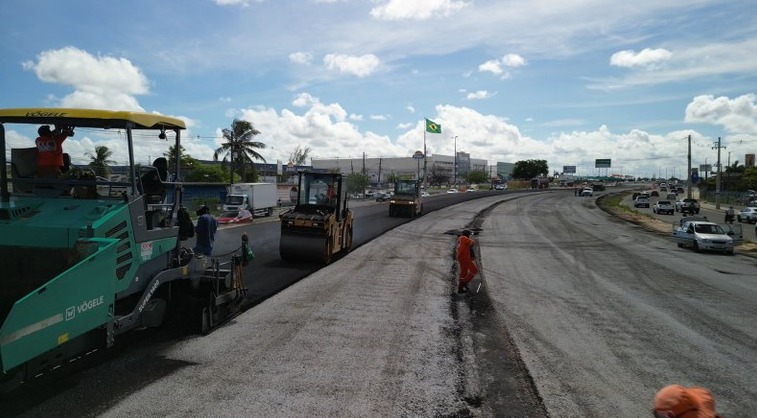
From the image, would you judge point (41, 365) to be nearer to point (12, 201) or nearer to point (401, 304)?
point (12, 201)

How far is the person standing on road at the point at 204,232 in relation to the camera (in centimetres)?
892

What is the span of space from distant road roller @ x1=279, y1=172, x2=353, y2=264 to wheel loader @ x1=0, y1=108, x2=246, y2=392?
6.88 meters

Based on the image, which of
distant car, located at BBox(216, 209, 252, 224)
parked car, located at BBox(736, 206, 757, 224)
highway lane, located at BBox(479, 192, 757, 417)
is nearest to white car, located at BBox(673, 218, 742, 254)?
highway lane, located at BBox(479, 192, 757, 417)

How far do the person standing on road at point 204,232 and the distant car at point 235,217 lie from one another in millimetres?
20934

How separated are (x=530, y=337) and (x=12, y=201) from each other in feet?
24.1

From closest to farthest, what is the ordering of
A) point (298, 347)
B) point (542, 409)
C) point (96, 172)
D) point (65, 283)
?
point (65, 283) < point (542, 409) < point (96, 172) < point (298, 347)

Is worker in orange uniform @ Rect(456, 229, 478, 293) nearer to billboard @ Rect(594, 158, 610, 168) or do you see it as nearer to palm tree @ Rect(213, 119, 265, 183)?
palm tree @ Rect(213, 119, 265, 183)

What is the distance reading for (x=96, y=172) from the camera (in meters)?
6.04

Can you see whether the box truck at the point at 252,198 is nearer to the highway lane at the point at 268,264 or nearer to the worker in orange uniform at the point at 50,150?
the highway lane at the point at 268,264

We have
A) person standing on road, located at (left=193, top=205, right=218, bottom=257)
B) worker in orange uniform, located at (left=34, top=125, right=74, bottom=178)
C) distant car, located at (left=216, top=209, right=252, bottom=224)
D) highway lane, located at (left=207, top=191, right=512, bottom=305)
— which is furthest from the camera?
distant car, located at (left=216, top=209, right=252, bottom=224)

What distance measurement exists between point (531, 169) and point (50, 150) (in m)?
139

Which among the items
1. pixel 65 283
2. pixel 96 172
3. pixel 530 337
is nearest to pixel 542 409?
pixel 530 337

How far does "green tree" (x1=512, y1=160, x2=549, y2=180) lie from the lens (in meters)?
136

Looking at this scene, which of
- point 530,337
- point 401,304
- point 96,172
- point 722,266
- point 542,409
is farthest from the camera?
point 722,266
